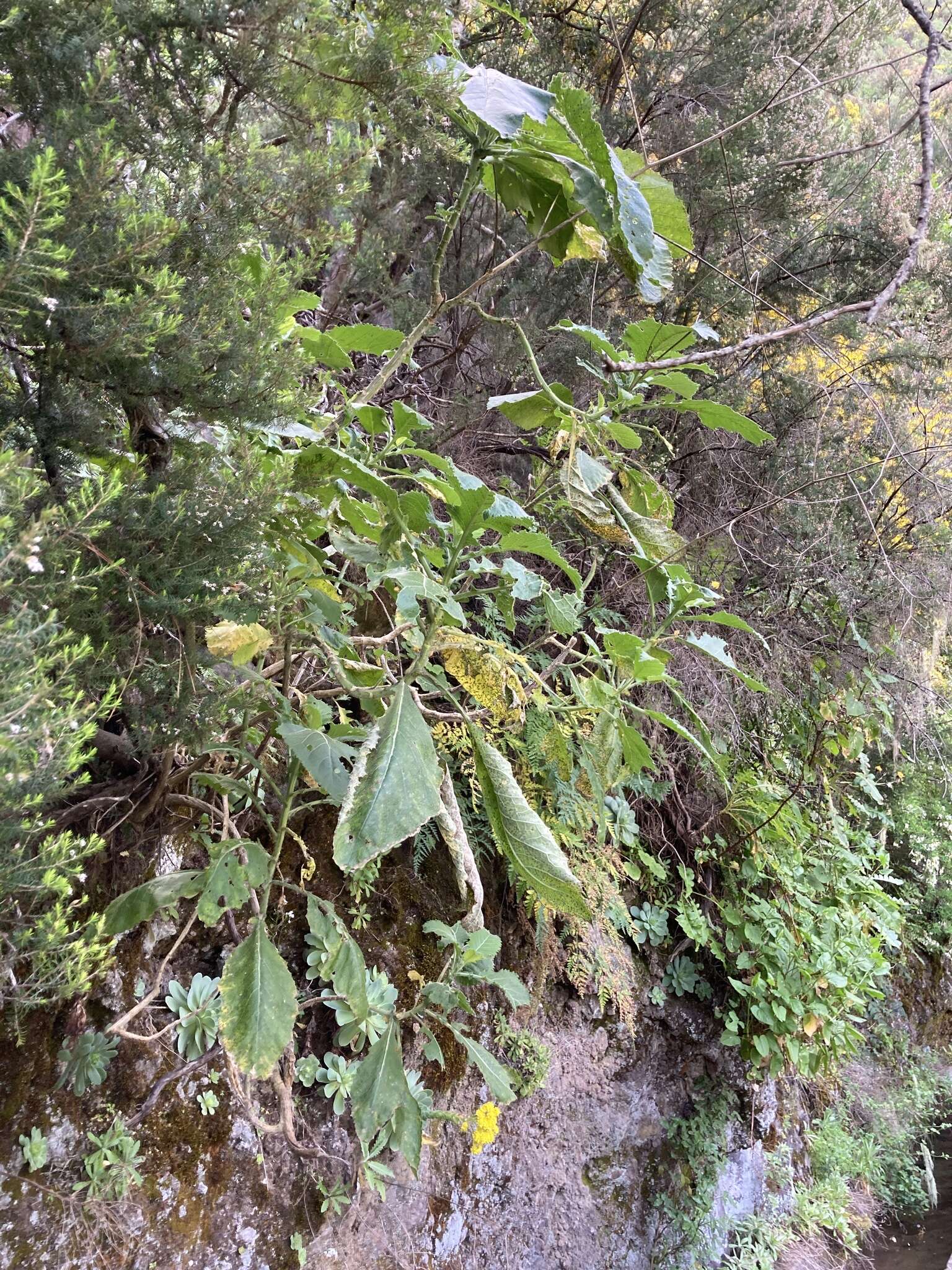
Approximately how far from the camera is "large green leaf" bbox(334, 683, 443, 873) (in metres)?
0.87

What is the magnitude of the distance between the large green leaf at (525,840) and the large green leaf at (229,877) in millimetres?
376

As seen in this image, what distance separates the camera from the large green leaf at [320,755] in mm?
1062

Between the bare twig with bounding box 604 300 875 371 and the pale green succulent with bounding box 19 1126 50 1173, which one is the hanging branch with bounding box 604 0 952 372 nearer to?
the bare twig with bounding box 604 300 875 371

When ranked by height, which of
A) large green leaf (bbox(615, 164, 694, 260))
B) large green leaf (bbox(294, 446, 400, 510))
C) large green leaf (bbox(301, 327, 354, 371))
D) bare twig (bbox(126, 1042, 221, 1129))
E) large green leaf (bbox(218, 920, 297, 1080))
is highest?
large green leaf (bbox(615, 164, 694, 260))


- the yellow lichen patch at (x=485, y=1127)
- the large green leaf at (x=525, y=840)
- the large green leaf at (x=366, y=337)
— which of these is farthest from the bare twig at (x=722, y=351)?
the yellow lichen patch at (x=485, y=1127)

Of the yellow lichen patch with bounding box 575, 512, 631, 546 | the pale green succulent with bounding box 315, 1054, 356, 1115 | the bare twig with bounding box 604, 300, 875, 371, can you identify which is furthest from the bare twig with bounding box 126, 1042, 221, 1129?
the bare twig with bounding box 604, 300, 875, 371

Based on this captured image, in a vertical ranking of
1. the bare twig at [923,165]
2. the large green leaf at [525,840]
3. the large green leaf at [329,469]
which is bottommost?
the large green leaf at [525,840]

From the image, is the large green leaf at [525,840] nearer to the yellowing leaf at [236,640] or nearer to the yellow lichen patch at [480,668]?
the yellow lichen patch at [480,668]

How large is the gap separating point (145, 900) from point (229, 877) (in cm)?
13

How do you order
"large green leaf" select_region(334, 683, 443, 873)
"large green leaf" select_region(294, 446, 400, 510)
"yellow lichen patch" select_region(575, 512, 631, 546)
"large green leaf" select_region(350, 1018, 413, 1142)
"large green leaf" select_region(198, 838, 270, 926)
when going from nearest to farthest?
"large green leaf" select_region(334, 683, 443, 873) < "large green leaf" select_region(294, 446, 400, 510) < "large green leaf" select_region(198, 838, 270, 926) < "large green leaf" select_region(350, 1018, 413, 1142) < "yellow lichen patch" select_region(575, 512, 631, 546)

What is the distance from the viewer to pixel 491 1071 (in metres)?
1.54

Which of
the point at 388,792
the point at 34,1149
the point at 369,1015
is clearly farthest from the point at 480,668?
the point at 34,1149

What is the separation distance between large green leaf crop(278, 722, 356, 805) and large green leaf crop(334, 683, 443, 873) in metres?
0.11

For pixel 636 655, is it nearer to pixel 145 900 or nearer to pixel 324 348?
pixel 324 348
